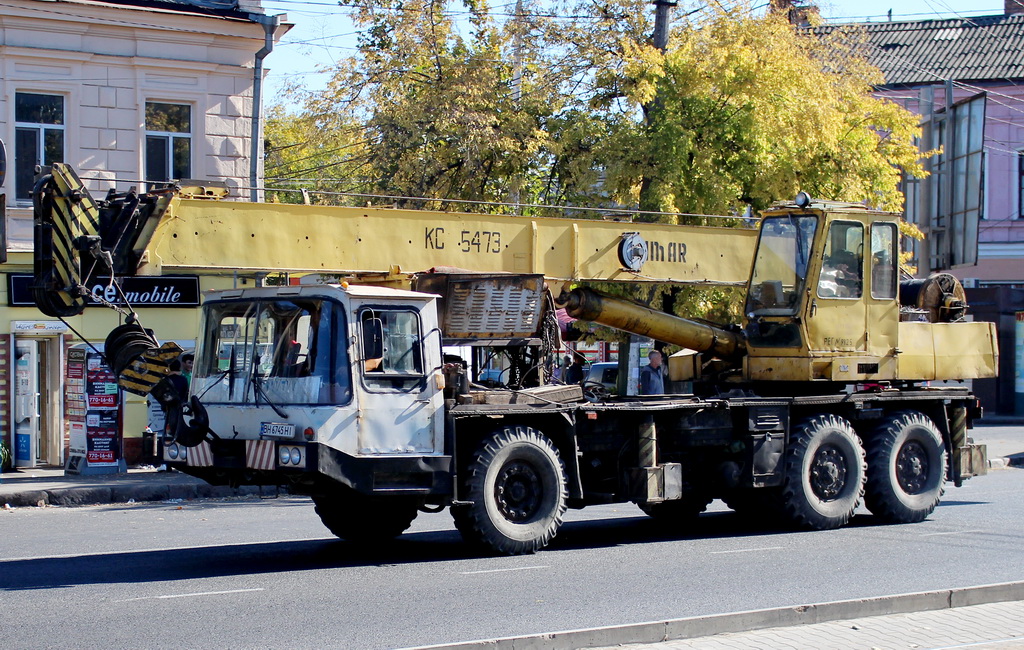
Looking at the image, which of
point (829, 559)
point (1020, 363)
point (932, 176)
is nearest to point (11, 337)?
point (829, 559)

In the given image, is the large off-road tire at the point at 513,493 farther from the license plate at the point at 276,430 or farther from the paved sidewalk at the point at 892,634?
the paved sidewalk at the point at 892,634

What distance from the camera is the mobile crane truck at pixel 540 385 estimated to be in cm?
1020

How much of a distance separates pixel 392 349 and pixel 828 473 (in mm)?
5409

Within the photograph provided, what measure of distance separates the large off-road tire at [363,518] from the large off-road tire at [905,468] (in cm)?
534

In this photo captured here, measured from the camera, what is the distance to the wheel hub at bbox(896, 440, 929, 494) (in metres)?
13.8

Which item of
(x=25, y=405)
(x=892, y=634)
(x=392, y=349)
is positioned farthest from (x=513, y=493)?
(x=25, y=405)

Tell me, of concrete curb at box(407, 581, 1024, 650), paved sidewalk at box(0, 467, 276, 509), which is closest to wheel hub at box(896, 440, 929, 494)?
concrete curb at box(407, 581, 1024, 650)

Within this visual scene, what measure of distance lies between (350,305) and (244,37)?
12945 millimetres

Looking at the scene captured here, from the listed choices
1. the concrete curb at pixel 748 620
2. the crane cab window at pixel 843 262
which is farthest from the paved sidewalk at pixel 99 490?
the concrete curb at pixel 748 620

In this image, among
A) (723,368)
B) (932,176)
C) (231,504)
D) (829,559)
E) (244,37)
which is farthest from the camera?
(932,176)

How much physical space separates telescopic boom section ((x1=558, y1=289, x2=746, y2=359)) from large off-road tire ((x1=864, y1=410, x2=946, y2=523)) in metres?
1.89

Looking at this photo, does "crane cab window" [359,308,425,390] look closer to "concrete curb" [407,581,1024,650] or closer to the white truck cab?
the white truck cab

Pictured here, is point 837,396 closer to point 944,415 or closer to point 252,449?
point 944,415

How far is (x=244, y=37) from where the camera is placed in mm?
21734
